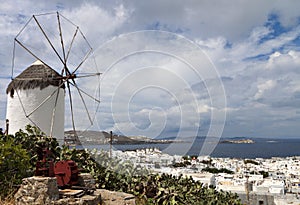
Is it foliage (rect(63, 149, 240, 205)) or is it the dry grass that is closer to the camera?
the dry grass

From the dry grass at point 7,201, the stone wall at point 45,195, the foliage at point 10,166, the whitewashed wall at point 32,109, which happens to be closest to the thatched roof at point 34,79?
the whitewashed wall at point 32,109

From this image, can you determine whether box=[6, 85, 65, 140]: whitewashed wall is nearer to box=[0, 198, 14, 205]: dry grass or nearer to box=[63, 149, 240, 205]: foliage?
box=[63, 149, 240, 205]: foliage

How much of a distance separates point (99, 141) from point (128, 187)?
1874 millimetres


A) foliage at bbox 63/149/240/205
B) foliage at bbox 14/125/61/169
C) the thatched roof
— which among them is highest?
the thatched roof

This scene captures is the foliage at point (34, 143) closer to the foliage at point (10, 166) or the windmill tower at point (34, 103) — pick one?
the foliage at point (10, 166)

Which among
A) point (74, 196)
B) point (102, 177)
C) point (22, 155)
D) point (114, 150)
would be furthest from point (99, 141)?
point (74, 196)

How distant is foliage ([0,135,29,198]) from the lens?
6.06 meters

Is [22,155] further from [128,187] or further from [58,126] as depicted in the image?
[58,126]

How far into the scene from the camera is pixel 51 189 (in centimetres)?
533

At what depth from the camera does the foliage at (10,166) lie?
19.9 feet

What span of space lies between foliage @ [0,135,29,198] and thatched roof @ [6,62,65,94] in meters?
4.56

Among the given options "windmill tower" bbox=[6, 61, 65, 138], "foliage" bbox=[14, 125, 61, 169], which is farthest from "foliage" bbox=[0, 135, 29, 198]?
"windmill tower" bbox=[6, 61, 65, 138]

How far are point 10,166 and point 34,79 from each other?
17.1 feet

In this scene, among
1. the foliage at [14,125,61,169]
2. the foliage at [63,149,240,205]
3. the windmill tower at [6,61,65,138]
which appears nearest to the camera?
the foliage at [63,149,240,205]
